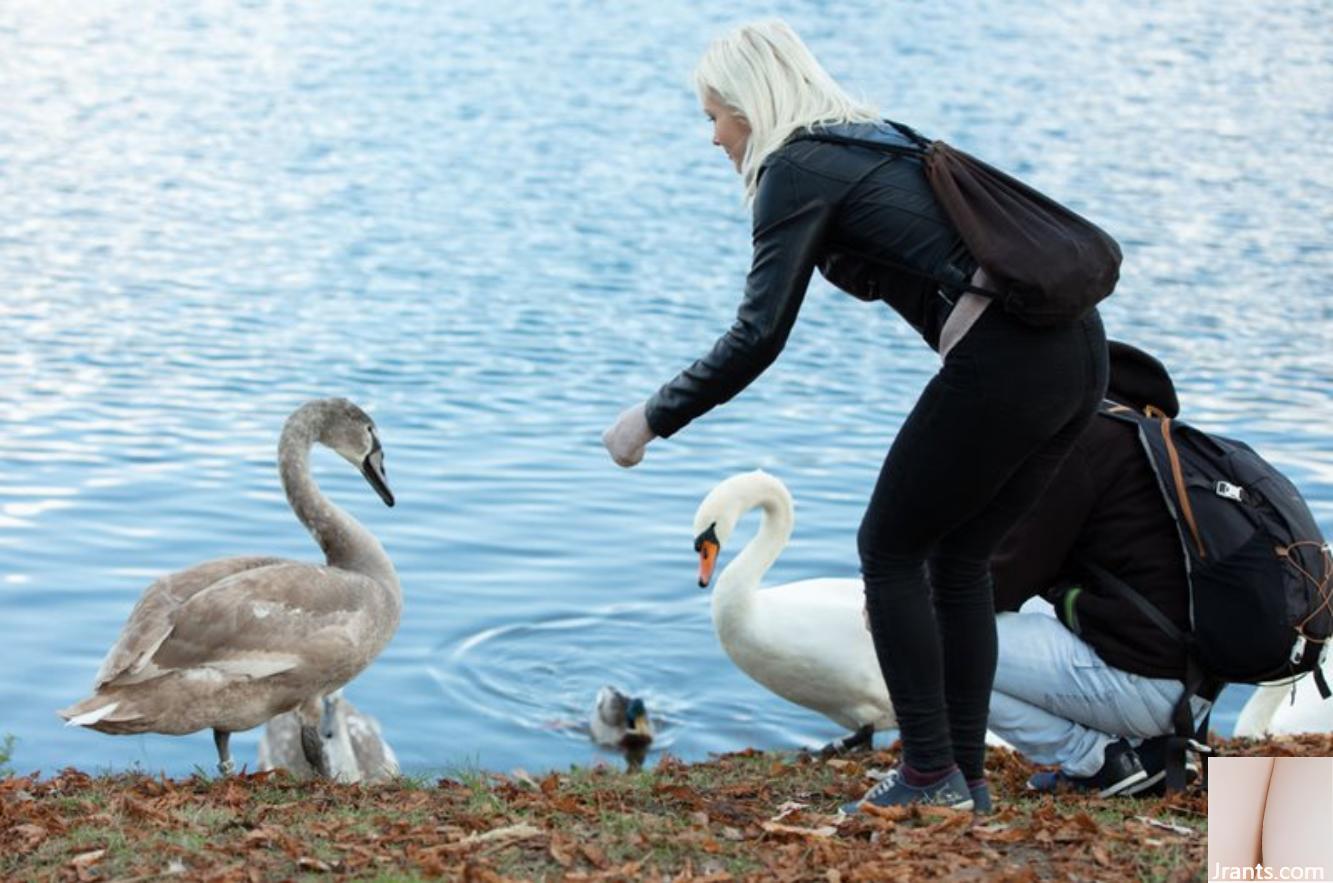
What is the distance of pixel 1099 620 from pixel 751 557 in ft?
9.58

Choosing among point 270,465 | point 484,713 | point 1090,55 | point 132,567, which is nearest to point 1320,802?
point 484,713

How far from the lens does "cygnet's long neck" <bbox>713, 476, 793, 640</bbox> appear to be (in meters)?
8.77

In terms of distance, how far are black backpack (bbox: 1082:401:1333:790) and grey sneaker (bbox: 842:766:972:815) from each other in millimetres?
813

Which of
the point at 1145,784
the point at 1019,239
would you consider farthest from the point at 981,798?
the point at 1019,239

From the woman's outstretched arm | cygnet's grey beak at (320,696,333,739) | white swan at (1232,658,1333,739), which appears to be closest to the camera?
the woman's outstretched arm

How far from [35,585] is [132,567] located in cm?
55

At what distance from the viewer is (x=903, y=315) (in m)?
5.32

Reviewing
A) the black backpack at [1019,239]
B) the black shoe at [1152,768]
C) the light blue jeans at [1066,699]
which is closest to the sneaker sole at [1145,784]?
the black shoe at [1152,768]

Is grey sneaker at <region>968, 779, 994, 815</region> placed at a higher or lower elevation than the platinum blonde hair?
lower

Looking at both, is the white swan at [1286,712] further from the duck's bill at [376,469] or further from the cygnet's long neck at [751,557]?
the duck's bill at [376,469]

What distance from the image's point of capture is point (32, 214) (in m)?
21.8

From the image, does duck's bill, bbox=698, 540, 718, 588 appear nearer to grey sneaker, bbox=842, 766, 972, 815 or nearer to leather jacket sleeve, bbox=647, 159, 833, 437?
grey sneaker, bbox=842, 766, 972, 815

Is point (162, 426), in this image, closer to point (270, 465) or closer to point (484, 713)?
point (270, 465)

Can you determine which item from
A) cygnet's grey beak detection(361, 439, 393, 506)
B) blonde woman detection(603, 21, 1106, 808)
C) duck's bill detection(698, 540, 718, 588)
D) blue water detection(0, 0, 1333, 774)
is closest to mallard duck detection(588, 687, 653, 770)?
blue water detection(0, 0, 1333, 774)
